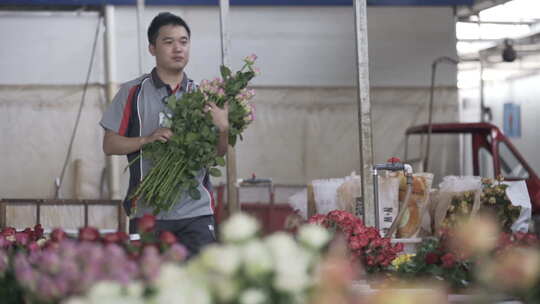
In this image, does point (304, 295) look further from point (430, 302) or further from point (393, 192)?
point (393, 192)

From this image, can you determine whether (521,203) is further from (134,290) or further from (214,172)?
(134,290)

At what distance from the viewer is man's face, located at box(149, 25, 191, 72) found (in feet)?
11.7

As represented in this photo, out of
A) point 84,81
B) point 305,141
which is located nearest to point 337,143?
point 305,141

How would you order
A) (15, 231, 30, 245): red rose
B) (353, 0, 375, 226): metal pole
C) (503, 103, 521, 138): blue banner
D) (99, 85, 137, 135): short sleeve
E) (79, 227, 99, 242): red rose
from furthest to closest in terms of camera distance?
(503, 103, 521, 138): blue banner < (353, 0, 375, 226): metal pole < (99, 85, 137, 135): short sleeve < (15, 231, 30, 245): red rose < (79, 227, 99, 242): red rose

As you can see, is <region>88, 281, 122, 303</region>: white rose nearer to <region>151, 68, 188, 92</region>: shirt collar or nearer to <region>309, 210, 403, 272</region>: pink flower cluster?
<region>151, 68, 188, 92</region>: shirt collar

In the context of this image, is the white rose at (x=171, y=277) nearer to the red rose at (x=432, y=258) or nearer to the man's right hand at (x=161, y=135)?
the man's right hand at (x=161, y=135)

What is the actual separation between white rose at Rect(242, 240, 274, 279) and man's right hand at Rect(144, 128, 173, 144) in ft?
6.69

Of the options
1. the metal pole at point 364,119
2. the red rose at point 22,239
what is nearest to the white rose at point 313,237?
the red rose at point 22,239

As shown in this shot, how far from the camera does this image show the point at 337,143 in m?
10.7

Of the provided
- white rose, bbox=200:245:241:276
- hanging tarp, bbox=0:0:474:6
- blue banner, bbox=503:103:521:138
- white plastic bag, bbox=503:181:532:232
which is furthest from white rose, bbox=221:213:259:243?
blue banner, bbox=503:103:521:138

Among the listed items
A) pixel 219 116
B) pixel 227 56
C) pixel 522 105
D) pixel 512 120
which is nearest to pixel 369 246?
pixel 219 116

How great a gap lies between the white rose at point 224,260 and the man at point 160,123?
200 cm

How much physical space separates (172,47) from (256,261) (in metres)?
2.40

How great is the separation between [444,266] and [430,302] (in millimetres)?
2260
